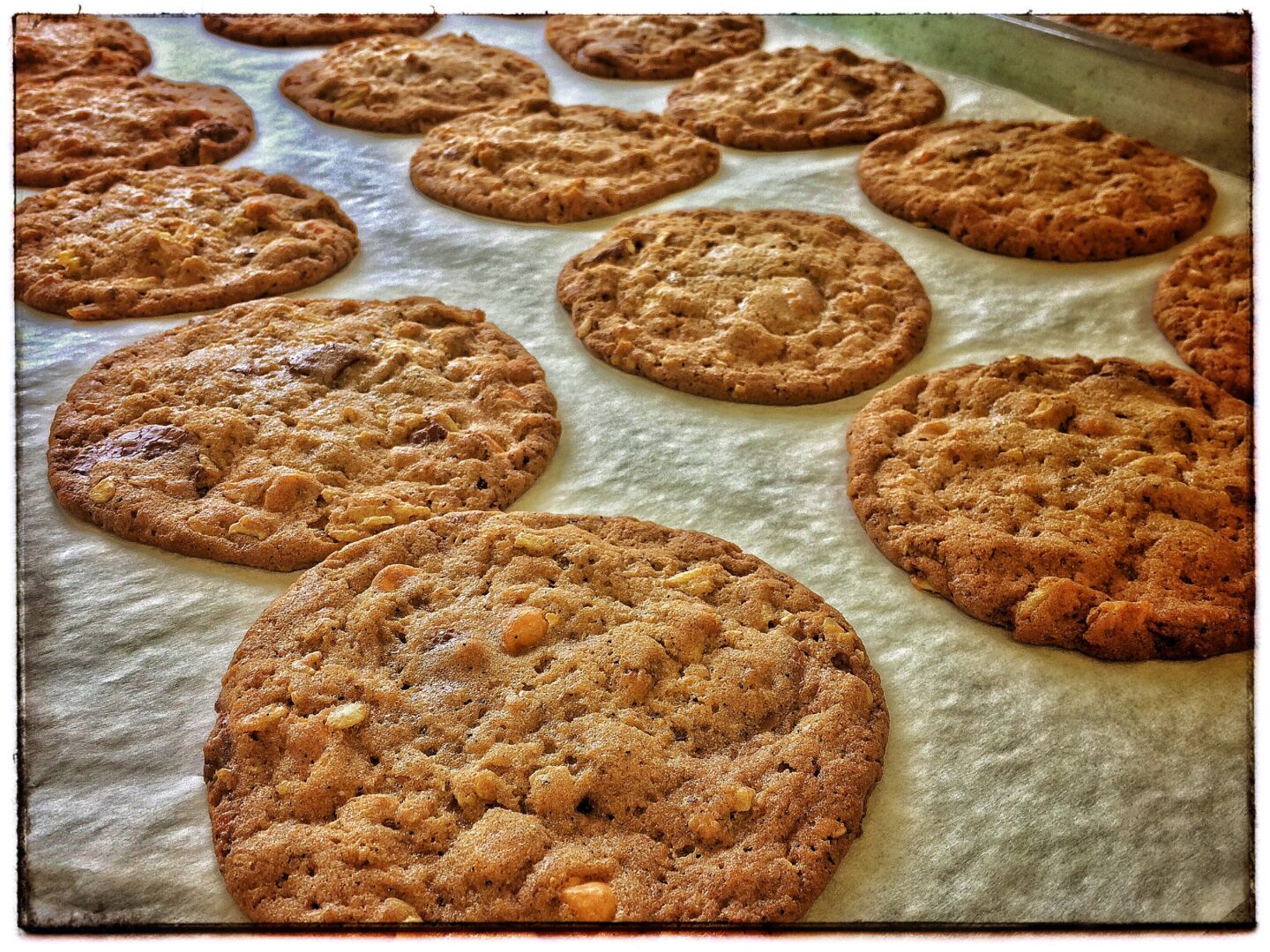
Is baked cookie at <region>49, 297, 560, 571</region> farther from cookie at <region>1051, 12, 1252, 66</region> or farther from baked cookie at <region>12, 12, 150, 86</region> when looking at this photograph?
cookie at <region>1051, 12, 1252, 66</region>

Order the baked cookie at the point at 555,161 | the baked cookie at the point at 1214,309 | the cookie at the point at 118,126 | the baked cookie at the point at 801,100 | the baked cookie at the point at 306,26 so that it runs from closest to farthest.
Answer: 1. the baked cookie at the point at 1214,309
2. the baked cookie at the point at 555,161
3. the cookie at the point at 118,126
4. the baked cookie at the point at 801,100
5. the baked cookie at the point at 306,26

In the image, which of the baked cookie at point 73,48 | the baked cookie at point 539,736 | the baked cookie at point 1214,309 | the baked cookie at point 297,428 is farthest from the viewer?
the baked cookie at point 73,48

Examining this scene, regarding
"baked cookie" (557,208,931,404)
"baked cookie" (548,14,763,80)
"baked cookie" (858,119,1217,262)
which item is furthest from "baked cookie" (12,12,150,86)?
"baked cookie" (858,119,1217,262)

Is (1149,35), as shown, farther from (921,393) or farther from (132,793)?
(132,793)

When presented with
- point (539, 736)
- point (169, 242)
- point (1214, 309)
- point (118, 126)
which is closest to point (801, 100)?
point (1214, 309)

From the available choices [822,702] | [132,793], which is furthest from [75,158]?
[822,702]

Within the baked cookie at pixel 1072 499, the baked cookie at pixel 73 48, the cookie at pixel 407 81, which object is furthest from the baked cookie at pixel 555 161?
the baked cookie at pixel 73 48

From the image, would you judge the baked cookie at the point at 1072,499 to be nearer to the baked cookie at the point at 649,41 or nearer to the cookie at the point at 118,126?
the baked cookie at the point at 649,41

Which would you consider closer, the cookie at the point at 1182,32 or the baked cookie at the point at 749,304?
the baked cookie at the point at 749,304
